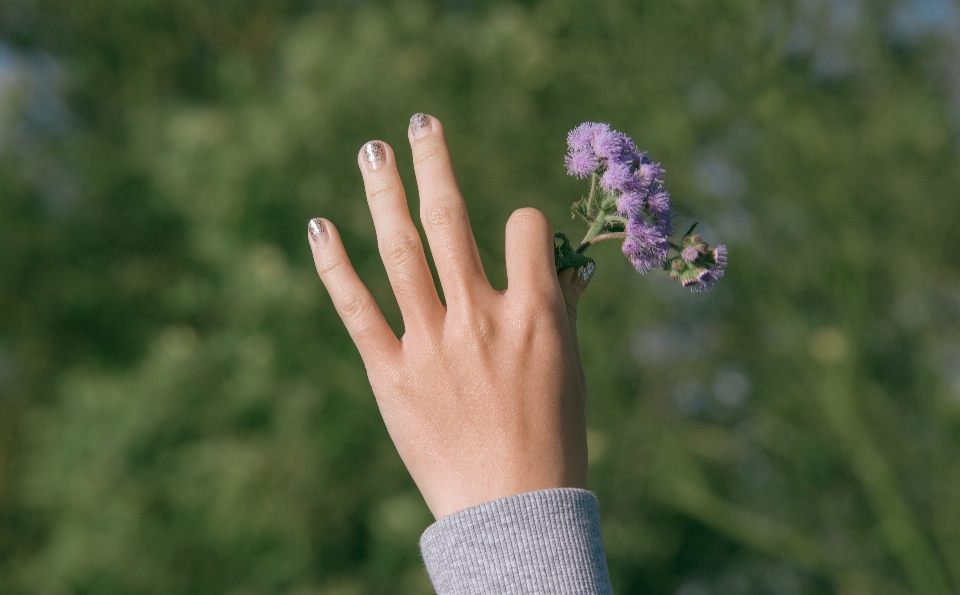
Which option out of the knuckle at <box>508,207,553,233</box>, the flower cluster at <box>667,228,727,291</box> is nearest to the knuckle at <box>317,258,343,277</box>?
the knuckle at <box>508,207,553,233</box>

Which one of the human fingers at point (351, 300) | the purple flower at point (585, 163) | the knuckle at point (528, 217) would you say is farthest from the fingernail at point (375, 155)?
the purple flower at point (585, 163)

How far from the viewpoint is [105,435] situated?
8609 millimetres

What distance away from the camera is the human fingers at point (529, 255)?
1374 mm

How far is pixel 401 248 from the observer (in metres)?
1.41

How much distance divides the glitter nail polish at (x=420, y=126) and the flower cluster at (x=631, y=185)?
0.91ft

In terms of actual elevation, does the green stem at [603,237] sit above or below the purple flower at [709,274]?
above

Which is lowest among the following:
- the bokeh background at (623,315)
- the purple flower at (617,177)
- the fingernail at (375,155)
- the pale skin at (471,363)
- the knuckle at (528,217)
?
the pale skin at (471,363)

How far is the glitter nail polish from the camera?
58.4 inches

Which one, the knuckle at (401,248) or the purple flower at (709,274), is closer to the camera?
the knuckle at (401,248)

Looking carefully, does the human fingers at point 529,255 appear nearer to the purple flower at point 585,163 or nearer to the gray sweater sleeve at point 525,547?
the purple flower at point 585,163

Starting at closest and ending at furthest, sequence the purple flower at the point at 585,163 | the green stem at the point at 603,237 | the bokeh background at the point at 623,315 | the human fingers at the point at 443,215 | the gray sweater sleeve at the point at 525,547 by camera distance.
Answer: the gray sweater sleeve at the point at 525,547 < the human fingers at the point at 443,215 < the green stem at the point at 603,237 < the purple flower at the point at 585,163 < the bokeh background at the point at 623,315

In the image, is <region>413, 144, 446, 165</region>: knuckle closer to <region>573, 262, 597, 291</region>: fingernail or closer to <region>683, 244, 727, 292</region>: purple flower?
<region>573, 262, 597, 291</region>: fingernail

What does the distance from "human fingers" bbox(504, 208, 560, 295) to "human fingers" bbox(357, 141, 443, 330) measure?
→ 0.14 metres

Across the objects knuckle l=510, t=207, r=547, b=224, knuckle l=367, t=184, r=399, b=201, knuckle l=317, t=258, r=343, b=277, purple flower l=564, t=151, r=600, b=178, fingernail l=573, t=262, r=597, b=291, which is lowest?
fingernail l=573, t=262, r=597, b=291
